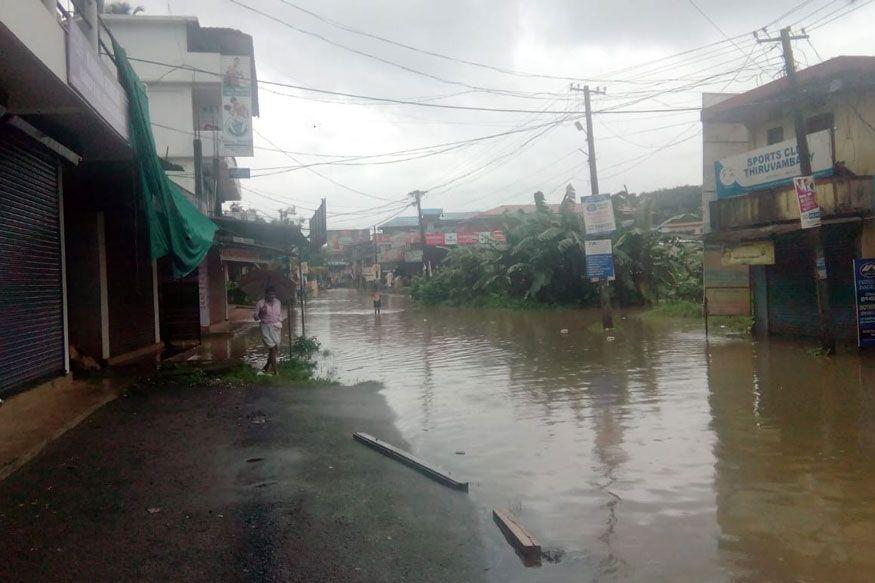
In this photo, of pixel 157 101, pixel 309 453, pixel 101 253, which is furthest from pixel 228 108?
pixel 309 453

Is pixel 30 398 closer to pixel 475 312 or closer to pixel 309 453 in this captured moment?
pixel 309 453

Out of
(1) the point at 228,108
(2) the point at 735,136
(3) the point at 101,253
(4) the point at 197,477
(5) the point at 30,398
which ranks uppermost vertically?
(1) the point at 228,108

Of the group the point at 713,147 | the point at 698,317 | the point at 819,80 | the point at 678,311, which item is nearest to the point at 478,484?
the point at 819,80

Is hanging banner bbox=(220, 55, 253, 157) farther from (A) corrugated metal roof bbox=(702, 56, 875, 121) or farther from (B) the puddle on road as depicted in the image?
(A) corrugated metal roof bbox=(702, 56, 875, 121)

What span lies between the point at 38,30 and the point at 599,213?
57.7 feet

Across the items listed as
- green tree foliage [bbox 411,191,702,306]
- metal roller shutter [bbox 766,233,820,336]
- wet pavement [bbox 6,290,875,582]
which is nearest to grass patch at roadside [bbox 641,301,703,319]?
green tree foliage [bbox 411,191,702,306]

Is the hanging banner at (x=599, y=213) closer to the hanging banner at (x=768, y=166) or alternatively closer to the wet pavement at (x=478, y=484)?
the hanging banner at (x=768, y=166)

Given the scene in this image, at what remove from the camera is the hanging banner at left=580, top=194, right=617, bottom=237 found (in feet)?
71.2

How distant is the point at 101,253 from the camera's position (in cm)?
1314

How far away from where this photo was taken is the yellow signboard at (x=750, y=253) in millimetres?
17531

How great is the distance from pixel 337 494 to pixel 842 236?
15.3 m

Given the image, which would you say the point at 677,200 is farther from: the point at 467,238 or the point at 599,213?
the point at 599,213

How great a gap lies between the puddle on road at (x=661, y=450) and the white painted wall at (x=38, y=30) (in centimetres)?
558

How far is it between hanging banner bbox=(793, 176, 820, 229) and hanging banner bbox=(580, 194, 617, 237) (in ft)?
24.3
